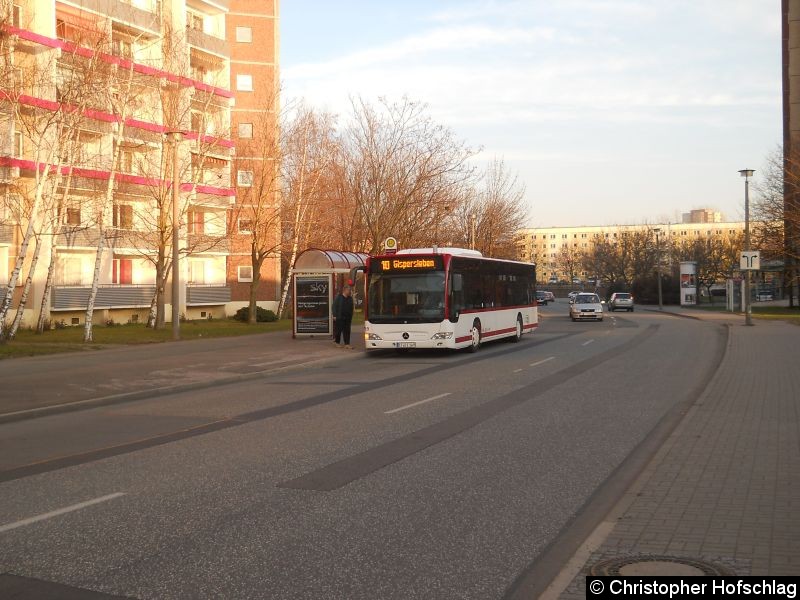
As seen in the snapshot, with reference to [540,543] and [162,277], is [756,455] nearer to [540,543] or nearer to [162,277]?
[540,543]

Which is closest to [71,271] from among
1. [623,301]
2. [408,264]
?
[408,264]

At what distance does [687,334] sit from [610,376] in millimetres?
16695

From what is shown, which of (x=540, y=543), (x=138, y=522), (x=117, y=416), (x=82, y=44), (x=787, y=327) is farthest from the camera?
(x=787, y=327)

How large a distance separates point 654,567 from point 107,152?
4030cm

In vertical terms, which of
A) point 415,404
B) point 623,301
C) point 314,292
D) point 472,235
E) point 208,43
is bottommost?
point 415,404

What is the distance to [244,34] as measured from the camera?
197 ft

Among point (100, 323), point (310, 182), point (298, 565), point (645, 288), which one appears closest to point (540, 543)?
point (298, 565)

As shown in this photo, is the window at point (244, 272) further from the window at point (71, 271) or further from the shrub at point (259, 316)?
the window at point (71, 271)

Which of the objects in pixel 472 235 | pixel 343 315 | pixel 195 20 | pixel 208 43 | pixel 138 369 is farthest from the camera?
pixel 472 235

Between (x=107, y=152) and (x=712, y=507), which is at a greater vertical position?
(x=107, y=152)

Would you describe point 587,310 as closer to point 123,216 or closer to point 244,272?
point 244,272

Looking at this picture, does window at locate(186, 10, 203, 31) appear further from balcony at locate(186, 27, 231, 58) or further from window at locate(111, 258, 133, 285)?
window at locate(111, 258, 133, 285)

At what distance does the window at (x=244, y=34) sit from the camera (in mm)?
60000

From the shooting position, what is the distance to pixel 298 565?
5293 millimetres
